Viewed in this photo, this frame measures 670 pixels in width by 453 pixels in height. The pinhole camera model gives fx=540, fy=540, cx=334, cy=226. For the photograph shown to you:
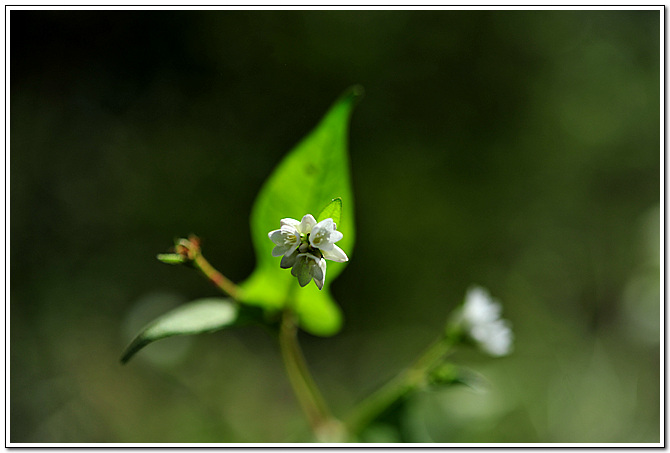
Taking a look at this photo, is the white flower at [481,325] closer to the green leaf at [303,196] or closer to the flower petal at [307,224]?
the green leaf at [303,196]

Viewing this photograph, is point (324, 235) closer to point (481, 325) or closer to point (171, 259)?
point (171, 259)

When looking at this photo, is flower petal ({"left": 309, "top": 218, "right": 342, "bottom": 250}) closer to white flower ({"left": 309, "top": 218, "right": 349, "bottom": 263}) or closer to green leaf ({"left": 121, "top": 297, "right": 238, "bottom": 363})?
white flower ({"left": 309, "top": 218, "right": 349, "bottom": 263})

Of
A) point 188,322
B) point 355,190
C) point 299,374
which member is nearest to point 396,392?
point 299,374

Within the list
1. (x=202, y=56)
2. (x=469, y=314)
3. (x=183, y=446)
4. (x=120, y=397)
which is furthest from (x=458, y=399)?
(x=202, y=56)

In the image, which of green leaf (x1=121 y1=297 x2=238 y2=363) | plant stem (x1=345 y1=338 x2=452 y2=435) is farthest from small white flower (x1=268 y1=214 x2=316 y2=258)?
plant stem (x1=345 y1=338 x2=452 y2=435)

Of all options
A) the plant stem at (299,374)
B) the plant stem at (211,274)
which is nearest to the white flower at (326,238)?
the plant stem at (211,274)

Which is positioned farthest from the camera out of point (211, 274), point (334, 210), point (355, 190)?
point (355, 190)
